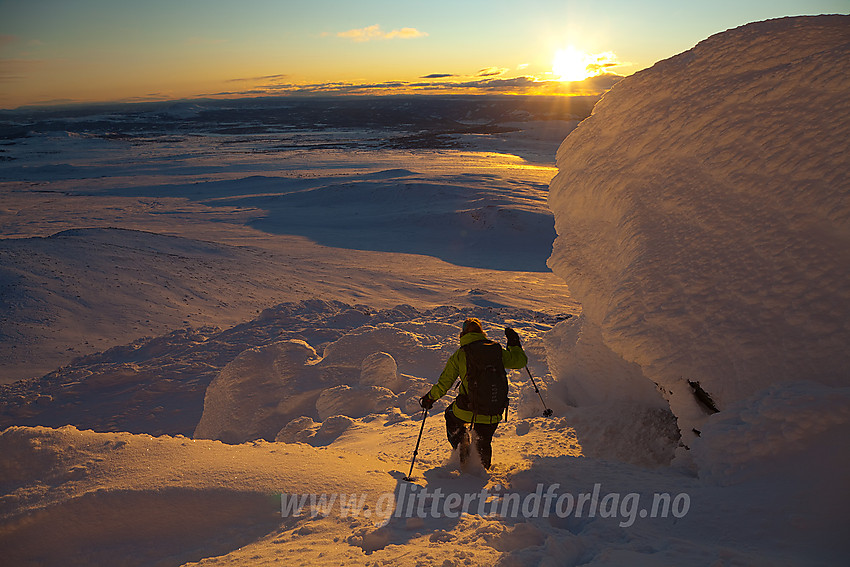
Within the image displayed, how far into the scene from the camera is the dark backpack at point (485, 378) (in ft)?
11.6

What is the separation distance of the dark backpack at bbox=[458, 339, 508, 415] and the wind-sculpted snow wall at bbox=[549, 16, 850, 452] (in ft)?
3.09

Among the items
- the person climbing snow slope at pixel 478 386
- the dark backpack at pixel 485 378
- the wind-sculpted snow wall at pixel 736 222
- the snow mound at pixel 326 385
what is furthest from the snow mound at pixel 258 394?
the wind-sculpted snow wall at pixel 736 222

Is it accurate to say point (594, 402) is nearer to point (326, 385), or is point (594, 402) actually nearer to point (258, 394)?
A: point (326, 385)

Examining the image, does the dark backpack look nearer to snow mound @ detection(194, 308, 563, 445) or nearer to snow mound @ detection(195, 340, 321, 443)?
snow mound @ detection(194, 308, 563, 445)

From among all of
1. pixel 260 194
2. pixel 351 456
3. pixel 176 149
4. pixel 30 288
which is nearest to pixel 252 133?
pixel 176 149

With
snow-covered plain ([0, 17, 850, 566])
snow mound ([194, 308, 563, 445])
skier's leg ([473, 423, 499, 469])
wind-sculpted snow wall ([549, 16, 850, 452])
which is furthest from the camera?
snow mound ([194, 308, 563, 445])

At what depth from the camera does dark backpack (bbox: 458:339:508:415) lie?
3.55 m

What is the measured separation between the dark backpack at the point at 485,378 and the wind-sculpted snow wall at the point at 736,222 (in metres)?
0.94

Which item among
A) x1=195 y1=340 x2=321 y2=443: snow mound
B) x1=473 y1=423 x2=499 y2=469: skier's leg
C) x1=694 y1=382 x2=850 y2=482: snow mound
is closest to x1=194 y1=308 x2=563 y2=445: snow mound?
x1=195 y1=340 x2=321 y2=443: snow mound

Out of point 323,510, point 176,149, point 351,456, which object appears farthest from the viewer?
point 176,149

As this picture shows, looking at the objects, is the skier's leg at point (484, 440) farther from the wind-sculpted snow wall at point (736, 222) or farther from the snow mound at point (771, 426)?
the snow mound at point (771, 426)

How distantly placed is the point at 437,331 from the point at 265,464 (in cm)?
588

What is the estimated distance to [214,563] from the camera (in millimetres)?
2650

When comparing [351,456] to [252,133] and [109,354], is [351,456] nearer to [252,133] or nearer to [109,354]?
[109,354]
